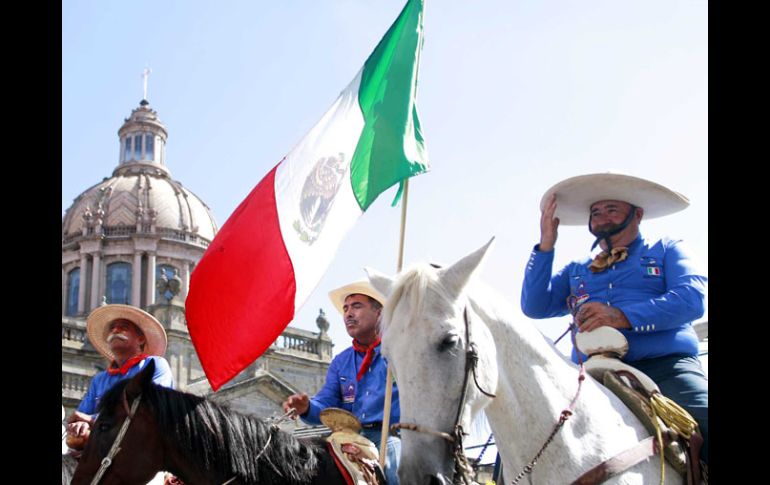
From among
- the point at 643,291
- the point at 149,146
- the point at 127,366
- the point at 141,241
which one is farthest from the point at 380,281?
the point at 149,146

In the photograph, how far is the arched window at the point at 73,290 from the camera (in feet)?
183

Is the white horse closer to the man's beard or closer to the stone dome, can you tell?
the man's beard

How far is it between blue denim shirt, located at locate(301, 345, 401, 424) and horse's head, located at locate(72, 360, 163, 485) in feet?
5.67

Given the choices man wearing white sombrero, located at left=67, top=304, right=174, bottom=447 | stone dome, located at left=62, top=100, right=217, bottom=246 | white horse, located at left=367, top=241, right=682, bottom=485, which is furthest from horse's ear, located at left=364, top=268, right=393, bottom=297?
stone dome, located at left=62, top=100, right=217, bottom=246

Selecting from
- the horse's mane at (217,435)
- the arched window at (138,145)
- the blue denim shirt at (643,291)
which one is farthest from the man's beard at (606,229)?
the arched window at (138,145)

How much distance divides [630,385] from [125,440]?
3.17 m

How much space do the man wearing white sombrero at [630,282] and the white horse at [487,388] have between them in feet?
2.13

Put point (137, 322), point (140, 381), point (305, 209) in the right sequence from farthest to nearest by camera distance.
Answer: point (137, 322) < point (305, 209) < point (140, 381)

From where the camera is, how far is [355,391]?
306 inches

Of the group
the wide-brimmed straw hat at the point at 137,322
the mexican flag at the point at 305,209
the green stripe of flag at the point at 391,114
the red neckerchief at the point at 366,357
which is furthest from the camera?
the wide-brimmed straw hat at the point at 137,322

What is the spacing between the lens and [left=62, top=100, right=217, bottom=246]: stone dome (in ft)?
186

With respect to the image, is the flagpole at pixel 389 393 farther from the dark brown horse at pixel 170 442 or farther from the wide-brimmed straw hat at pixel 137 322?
the wide-brimmed straw hat at pixel 137 322

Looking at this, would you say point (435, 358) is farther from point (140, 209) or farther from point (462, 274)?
point (140, 209)
